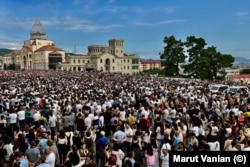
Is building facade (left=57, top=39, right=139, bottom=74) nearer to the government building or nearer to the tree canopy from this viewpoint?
the government building

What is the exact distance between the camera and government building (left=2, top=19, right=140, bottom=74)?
460 ft

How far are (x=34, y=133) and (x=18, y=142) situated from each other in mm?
917

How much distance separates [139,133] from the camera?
38.4ft

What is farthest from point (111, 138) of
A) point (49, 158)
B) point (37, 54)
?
point (37, 54)

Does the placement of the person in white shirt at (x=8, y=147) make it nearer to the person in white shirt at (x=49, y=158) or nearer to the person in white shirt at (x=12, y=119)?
the person in white shirt at (x=49, y=158)

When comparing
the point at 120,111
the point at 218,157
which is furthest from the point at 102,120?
the point at 218,157

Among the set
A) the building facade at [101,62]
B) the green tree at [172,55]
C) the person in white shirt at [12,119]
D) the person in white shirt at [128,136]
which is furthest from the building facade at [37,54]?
the person in white shirt at [128,136]

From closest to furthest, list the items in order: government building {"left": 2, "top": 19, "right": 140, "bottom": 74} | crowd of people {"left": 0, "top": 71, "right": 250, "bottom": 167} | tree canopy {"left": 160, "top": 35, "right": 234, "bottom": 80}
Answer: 1. crowd of people {"left": 0, "top": 71, "right": 250, "bottom": 167}
2. tree canopy {"left": 160, "top": 35, "right": 234, "bottom": 80}
3. government building {"left": 2, "top": 19, "right": 140, "bottom": 74}

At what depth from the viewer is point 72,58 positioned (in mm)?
142000

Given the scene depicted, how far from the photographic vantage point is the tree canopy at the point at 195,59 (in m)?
74.4

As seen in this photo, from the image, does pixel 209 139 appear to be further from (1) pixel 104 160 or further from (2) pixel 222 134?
(1) pixel 104 160

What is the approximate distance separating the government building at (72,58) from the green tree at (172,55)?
56508 millimetres

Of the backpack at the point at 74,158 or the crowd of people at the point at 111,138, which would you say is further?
the crowd of people at the point at 111,138

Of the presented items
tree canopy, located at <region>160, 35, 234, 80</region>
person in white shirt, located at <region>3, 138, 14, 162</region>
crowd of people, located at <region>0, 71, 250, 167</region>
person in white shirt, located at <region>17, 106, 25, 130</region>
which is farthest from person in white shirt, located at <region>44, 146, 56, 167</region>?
tree canopy, located at <region>160, 35, 234, 80</region>
